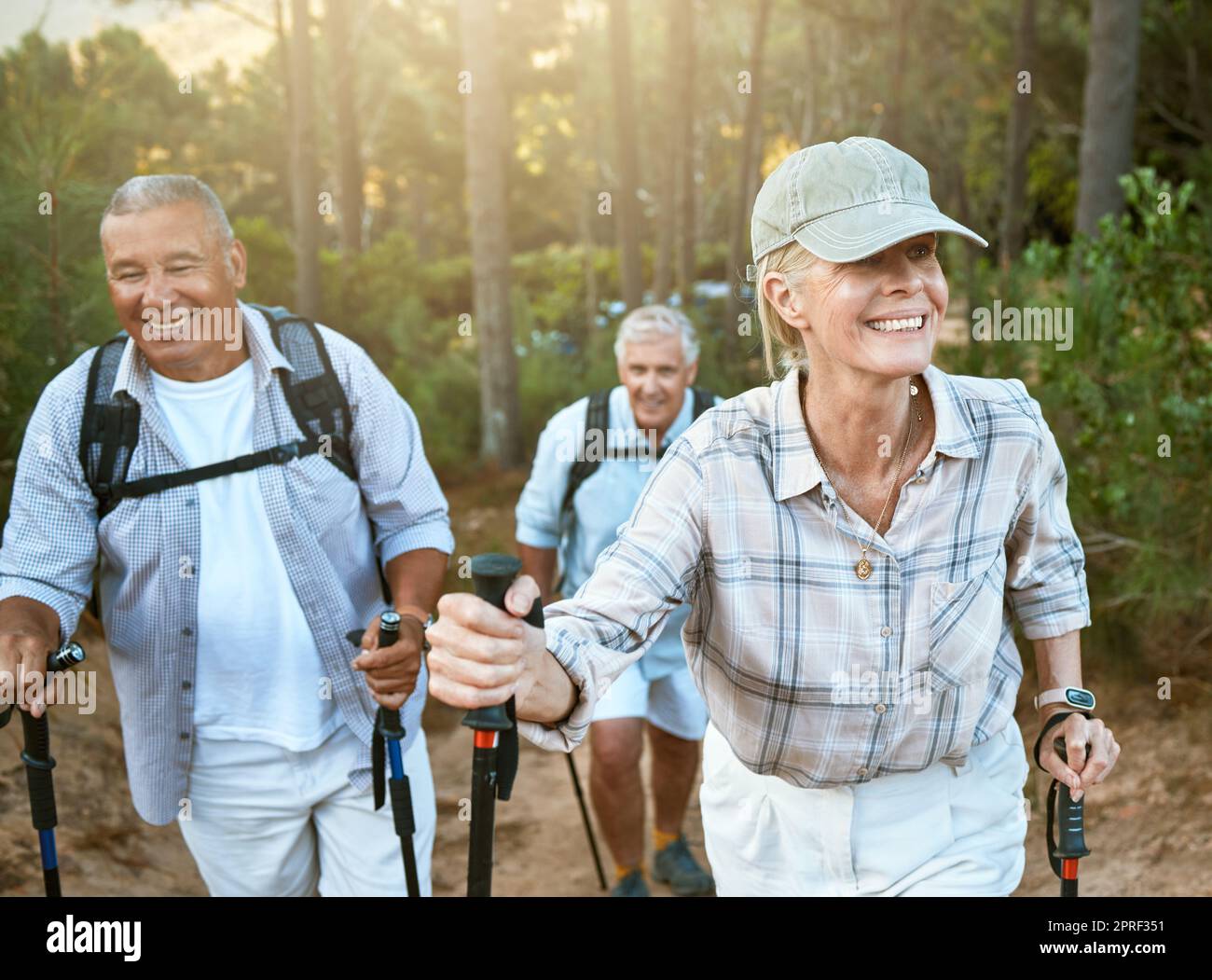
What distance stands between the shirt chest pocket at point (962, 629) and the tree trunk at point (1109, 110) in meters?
7.33

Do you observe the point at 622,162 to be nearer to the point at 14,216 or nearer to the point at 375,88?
the point at 14,216

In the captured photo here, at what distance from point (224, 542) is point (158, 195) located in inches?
34.0

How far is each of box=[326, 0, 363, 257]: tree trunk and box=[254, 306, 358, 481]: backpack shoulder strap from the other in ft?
41.4

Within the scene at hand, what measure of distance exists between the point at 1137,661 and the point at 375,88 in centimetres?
3073

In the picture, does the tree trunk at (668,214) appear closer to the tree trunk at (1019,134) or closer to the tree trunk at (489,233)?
the tree trunk at (489,233)

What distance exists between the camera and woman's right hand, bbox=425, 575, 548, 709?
1.59m

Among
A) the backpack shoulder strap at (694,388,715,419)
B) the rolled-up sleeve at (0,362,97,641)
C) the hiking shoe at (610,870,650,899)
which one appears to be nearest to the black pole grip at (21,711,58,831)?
the rolled-up sleeve at (0,362,97,641)

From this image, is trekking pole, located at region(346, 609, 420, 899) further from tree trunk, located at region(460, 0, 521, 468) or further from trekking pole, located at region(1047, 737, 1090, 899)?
tree trunk, located at region(460, 0, 521, 468)

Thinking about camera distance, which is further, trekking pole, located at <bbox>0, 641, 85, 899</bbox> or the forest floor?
the forest floor

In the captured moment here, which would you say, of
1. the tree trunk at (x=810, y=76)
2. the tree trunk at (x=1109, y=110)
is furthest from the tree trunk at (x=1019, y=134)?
the tree trunk at (x=810, y=76)

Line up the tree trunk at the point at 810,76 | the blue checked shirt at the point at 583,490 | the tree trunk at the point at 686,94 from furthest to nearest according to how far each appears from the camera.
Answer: the tree trunk at the point at 810,76 → the tree trunk at the point at 686,94 → the blue checked shirt at the point at 583,490

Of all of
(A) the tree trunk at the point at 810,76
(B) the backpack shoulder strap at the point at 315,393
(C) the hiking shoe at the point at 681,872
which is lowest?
(C) the hiking shoe at the point at 681,872

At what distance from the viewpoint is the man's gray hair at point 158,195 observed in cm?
297

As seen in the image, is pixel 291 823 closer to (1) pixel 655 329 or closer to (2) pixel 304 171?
(1) pixel 655 329
